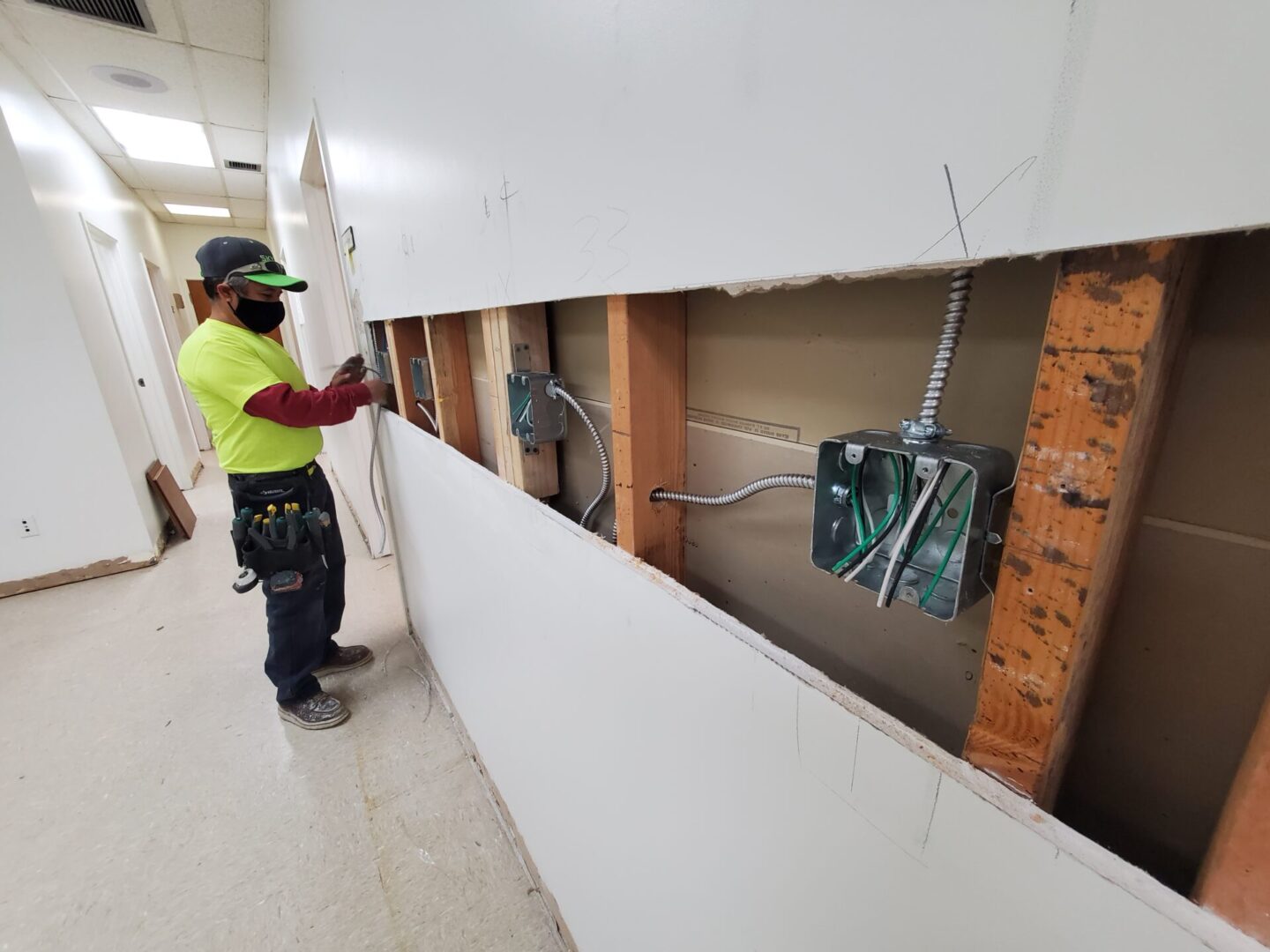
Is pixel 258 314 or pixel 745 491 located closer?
pixel 745 491

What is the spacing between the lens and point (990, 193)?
0.28 metres

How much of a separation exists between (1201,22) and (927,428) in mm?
224

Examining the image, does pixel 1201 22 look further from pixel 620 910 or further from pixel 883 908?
pixel 620 910

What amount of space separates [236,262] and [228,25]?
189 cm

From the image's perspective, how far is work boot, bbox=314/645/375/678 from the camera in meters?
2.13

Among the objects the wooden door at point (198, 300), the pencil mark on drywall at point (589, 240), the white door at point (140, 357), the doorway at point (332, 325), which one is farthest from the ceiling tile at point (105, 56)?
the wooden door at point (198, 300)

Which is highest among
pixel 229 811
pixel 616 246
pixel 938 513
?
pixel 616 246

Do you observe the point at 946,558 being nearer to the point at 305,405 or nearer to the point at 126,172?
the point at 305,405

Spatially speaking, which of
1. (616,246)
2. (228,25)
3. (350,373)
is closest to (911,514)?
(616,246)

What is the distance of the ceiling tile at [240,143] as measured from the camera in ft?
12.4

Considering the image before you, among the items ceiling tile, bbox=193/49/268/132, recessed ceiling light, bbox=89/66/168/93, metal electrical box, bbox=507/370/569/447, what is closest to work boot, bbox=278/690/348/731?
metal electrical box, bbox=507/370/569/447

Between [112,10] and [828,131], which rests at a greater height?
[112,10]

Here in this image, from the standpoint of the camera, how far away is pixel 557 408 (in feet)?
3.18

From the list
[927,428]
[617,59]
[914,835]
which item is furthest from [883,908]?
[617,59]
